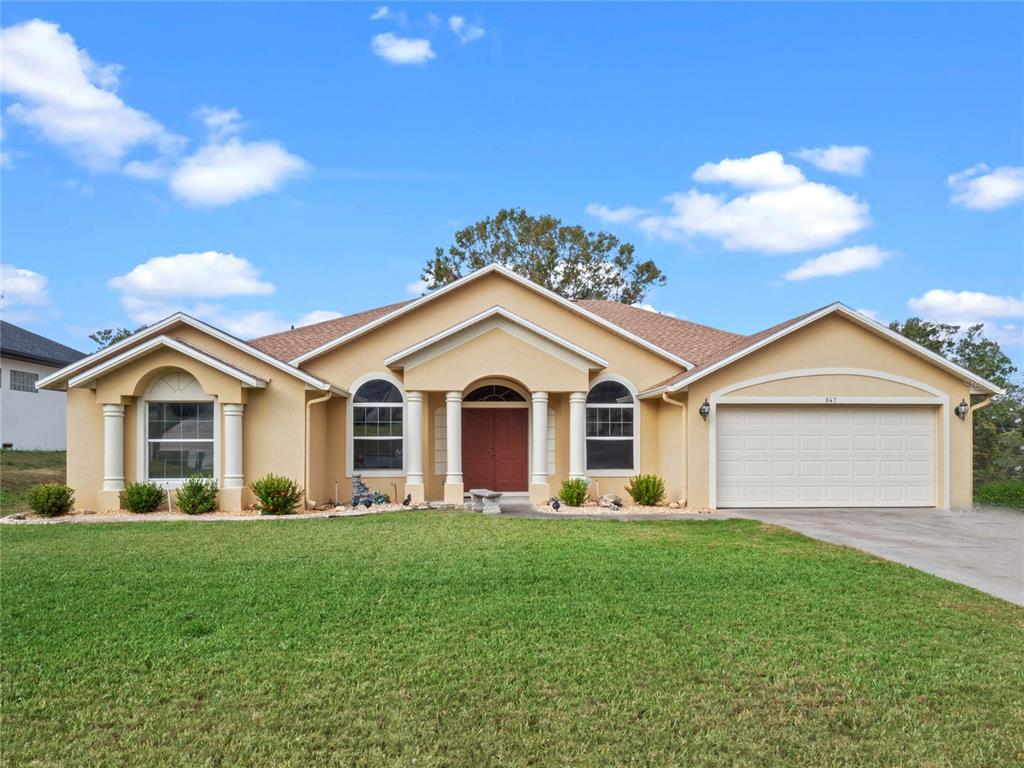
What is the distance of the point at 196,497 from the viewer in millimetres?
14688

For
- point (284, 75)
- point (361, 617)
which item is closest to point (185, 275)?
point (284, 75)

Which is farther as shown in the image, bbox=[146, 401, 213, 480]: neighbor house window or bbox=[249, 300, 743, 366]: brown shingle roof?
bbox=[249, 300, 743, 366]: brown shingle roof

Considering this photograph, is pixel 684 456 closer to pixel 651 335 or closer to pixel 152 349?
pixel 651 335

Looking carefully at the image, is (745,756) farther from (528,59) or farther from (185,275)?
(185,275)

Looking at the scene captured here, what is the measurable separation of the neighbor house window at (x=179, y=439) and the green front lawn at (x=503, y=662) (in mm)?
6221

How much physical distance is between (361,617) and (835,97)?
17.2 m

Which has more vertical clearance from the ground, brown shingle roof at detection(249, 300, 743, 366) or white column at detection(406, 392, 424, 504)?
brown shingle roof at detection(249, 300, 743, 366)

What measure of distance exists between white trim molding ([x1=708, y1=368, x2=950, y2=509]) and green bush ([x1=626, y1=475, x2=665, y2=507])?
4.00ft

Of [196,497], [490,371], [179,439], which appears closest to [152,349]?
[179,439]

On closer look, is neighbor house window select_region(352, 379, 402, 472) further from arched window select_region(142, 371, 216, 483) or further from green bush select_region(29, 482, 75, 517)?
green bush select_region(29, 482, 75, 517)

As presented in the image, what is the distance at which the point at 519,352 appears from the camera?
16188 mm

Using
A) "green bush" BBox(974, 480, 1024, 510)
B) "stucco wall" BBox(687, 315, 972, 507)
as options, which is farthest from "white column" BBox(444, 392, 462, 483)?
"green bush" BBox(974, 480, 1024, 510)

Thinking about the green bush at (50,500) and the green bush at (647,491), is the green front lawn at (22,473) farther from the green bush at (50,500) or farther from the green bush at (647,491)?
the green bush at (647,491)

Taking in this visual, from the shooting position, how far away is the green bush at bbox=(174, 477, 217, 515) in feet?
48.1
